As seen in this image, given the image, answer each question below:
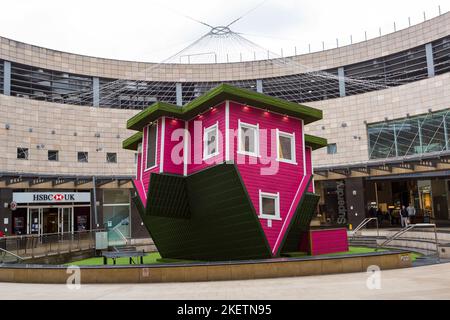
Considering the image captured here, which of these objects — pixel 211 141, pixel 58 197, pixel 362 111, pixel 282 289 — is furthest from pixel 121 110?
pixel 282 289

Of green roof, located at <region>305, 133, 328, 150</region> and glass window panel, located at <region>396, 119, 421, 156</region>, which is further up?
glass window panel, located at <region>396, 119, 421, 156</region>

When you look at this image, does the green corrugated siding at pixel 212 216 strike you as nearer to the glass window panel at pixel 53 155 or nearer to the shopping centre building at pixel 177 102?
the shopping centre building at pixel 177 102

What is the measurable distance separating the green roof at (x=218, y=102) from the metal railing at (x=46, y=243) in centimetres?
751

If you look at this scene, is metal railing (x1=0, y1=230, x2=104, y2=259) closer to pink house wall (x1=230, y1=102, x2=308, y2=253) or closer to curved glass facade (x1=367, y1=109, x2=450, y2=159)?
pink house wall (x1=230, y1=102, x2=308, y2=253)

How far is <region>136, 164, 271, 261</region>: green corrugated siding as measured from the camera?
16531 millimetres

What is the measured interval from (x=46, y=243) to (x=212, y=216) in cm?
1057

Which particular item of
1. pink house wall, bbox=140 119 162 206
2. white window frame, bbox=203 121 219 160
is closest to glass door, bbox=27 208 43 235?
pink house wall, bbox=140 119 162 206

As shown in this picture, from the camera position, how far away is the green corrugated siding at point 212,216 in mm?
16531

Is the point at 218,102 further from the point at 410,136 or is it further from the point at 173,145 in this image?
the point at 410,136

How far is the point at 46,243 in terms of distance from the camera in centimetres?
2322

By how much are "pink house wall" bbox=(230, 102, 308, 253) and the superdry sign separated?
21.5 m

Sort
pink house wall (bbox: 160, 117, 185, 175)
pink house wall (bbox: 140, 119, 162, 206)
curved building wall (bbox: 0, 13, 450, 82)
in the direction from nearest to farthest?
1. pink house wall (bbox: 160, 117, 185, 175)
2. pink house wall (bbox: 140, 119, 162, 206)
3. curved building wall (bbox: 0, 13, 450, 82)
